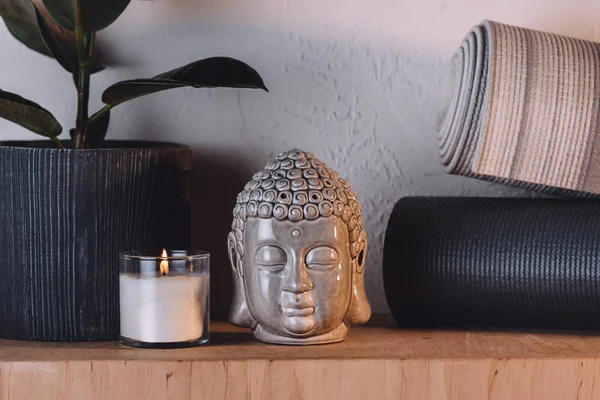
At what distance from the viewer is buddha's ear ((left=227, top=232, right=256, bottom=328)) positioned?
25.9 inches

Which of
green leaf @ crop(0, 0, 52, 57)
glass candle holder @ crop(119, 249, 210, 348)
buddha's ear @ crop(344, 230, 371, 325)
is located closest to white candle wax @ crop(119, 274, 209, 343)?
glass candle holder @ crop(119, 249, 210, 348)

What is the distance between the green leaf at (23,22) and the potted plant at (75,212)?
0.02 meters

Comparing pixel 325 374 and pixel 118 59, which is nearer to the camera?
pixel 325 374

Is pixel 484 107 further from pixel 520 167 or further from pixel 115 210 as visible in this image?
pixel 115 210

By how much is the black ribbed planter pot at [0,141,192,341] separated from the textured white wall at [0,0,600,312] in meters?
0.13

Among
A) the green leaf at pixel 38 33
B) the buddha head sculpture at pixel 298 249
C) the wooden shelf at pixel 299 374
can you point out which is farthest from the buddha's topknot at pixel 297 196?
the green leaf at pixel 38 33

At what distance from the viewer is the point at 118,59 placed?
78cm

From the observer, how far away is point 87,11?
65 centimetres

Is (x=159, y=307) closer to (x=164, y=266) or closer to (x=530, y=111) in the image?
(x=164, y=266)

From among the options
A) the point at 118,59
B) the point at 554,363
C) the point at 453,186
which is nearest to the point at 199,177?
the point at 118,59

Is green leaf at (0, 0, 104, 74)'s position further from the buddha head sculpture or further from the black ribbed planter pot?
the buddha head sculpture

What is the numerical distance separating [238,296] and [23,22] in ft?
1.01

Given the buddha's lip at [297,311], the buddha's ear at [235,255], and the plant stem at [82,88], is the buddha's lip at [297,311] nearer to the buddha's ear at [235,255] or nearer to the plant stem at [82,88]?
the buddha's ear at [235,255]

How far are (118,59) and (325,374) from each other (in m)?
0.38
